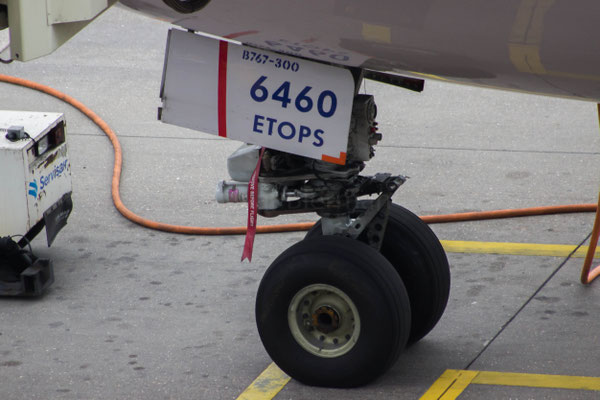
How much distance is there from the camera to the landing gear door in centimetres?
347

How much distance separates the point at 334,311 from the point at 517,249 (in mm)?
1938

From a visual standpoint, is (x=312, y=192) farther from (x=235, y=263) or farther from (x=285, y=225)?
(x=285, y=225)

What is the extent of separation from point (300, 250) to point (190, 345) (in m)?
0.88

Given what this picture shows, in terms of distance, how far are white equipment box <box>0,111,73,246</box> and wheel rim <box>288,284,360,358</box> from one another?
1.78 metres

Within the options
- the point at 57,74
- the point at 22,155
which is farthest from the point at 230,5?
the point at 57,74

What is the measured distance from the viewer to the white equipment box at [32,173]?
4.73 meters

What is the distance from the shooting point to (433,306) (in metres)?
4.02

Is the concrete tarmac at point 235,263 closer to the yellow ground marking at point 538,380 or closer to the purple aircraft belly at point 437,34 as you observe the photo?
the yellow ground marking at point 538,380

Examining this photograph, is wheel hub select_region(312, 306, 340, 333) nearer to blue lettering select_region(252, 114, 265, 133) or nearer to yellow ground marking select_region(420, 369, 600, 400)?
yellow ground marking select_region(420, 369, 600, 400)

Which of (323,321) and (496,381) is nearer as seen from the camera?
(323,321)

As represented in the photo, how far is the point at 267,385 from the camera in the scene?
387 cm

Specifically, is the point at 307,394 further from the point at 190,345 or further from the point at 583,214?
the point at 583,214

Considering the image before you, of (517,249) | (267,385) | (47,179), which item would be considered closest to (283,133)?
(267,385)

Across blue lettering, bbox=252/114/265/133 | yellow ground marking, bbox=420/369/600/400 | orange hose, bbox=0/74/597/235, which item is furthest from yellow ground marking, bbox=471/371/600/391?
orange hose, bbox=0/74/597/235
